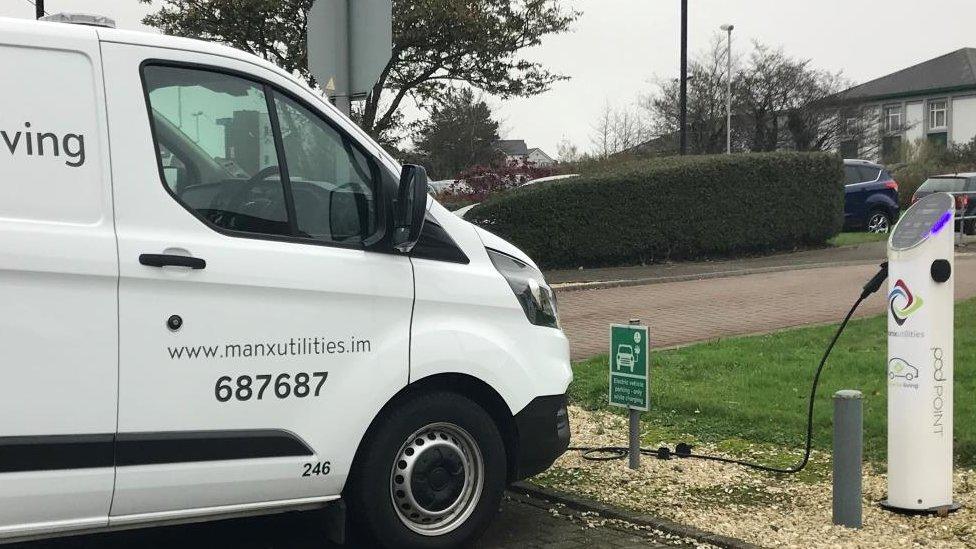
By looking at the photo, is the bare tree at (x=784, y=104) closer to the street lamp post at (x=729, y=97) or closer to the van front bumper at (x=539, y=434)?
the street lamp post at (x=729, y=97)

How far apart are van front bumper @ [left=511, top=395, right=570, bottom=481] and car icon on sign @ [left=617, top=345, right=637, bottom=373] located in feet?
3.96

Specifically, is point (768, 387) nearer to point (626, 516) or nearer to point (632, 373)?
point (632, 373)

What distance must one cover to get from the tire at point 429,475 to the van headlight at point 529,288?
1.81 feet

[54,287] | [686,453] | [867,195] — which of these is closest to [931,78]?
[867,195]

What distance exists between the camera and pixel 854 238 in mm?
23094

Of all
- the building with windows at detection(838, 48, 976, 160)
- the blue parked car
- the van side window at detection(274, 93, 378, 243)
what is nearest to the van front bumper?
the van side window at detection(274, 93, 378, 243)

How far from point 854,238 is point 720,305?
417 inches

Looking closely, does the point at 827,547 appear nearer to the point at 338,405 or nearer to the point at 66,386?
the point at 338,405

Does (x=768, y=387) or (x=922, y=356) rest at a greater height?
(x=922, y=356)

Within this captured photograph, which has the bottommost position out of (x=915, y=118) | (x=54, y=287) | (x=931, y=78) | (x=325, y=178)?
(x=54, y=287)

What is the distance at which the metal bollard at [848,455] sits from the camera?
5188 mm

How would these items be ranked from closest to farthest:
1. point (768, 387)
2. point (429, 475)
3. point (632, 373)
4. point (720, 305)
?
1. point (429, 475)
2. point (632, 373)
3. point (768, 387)
4. point (720, 305)

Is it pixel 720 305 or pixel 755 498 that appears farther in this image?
pixel 720 305

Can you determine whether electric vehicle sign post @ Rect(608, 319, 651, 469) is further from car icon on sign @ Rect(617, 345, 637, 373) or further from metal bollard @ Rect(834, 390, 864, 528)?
metal bollard @ Rect(834, 390, 864, 528)
